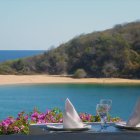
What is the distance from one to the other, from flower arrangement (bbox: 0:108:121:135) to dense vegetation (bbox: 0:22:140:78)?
32.1 meters

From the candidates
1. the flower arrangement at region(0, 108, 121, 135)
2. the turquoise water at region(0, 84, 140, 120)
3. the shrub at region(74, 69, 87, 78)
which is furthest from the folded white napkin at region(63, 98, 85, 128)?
the shrub at region(74, 69, 87, 78)

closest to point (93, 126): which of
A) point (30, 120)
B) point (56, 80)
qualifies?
point (30, 120)

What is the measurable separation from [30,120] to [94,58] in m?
35.0

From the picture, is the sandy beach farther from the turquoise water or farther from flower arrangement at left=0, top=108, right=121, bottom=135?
flower arrangement at left=0, top=108, right=121, bottom=135

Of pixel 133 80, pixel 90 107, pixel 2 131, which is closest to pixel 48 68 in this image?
pixel 133 80

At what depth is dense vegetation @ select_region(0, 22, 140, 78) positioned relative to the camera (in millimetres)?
39500

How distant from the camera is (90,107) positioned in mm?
17984

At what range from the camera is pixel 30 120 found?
20.2ft

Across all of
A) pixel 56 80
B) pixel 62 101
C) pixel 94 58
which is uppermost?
pixel 94 58

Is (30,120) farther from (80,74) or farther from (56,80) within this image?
(80,74)

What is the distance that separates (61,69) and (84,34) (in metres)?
4.63

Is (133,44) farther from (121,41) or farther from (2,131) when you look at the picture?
(2,131)

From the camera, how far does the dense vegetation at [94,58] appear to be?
1555 inches

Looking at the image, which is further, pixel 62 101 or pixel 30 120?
pixel 62 101
